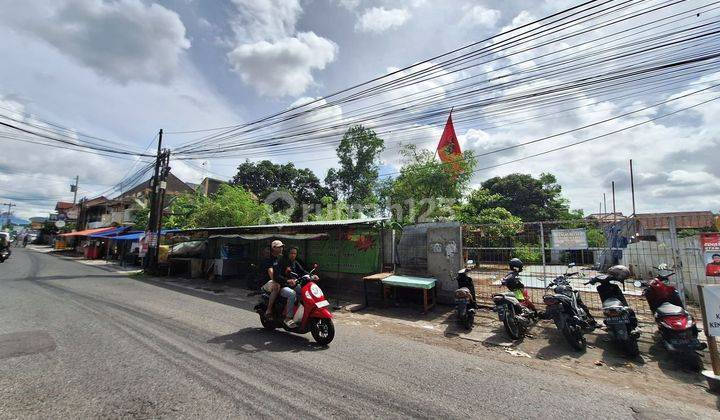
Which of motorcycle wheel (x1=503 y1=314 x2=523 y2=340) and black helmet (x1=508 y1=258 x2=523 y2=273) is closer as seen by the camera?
motorcycle wheel (x1=503 y1=314 x2=523 y2=340)

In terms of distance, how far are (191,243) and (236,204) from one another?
5.30m

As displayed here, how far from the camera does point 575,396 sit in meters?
3.79

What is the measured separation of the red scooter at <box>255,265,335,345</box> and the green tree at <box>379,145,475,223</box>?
11.7 metres

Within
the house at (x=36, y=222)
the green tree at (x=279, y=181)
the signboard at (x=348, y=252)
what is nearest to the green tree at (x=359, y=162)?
the green tree at (x=279, y=181)

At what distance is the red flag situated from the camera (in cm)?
1728

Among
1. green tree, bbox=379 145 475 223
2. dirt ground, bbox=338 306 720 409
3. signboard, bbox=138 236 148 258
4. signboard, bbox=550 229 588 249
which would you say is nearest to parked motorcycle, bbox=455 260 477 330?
dirt ground, bbox=338 306 720 409

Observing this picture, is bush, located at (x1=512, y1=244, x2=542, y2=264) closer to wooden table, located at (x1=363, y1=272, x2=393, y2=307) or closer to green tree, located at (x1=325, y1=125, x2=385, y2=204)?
wooden table, located at (x1=363, y1=272, x2=393, y2=307)

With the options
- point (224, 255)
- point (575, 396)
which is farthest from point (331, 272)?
point (575, 396)

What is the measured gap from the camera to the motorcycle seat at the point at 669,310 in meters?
4.87

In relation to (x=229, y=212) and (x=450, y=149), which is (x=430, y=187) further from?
(x=229, y=212)

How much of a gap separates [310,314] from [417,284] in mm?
3298

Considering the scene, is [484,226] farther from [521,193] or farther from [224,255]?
[521,193]

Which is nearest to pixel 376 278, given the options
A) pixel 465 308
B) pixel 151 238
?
pixel 465 308

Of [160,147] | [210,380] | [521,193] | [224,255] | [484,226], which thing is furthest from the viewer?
[521,193]
